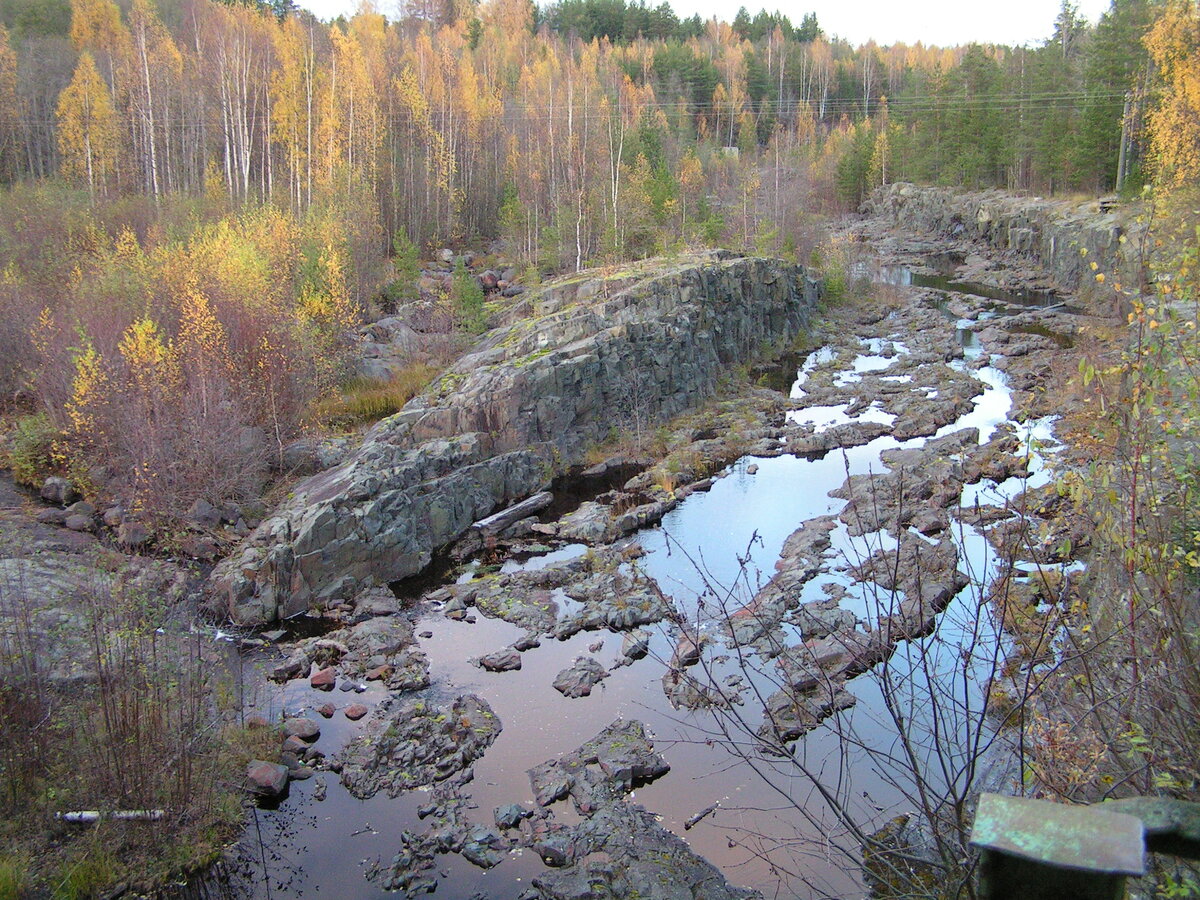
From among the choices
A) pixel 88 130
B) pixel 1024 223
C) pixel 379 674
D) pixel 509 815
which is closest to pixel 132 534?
pixel 379 674

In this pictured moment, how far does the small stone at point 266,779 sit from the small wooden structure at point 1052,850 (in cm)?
1340

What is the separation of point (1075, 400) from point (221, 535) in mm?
27182

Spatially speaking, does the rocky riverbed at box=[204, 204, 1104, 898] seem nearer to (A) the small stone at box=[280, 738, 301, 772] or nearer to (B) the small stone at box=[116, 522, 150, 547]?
(A) the small stone at box=[280, 738, 301, 772]

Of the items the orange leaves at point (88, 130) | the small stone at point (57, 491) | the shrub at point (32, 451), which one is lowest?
the small stone at point (57, 491)

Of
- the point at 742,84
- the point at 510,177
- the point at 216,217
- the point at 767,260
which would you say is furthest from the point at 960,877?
the point at 742,84

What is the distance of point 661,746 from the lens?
47.0 ft

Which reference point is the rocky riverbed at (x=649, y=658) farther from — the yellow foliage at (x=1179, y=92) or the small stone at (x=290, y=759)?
the yellow foliage at (x=1179, y=92)

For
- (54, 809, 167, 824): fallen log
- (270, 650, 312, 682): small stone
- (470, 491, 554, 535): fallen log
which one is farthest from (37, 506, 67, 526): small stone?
(54, 809, 167, 824): fallen log

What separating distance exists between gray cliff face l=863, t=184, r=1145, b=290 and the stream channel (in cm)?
2342

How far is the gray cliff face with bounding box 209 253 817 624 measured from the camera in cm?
2050

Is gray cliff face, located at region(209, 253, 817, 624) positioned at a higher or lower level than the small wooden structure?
lower

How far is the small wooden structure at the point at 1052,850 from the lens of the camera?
1.98 meters

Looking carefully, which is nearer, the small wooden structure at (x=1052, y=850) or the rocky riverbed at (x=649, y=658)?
the small wooden structure at (x=1052, y=850)

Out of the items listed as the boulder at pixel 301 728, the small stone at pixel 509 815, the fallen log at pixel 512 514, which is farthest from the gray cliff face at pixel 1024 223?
the boulder at pixel 301 728
